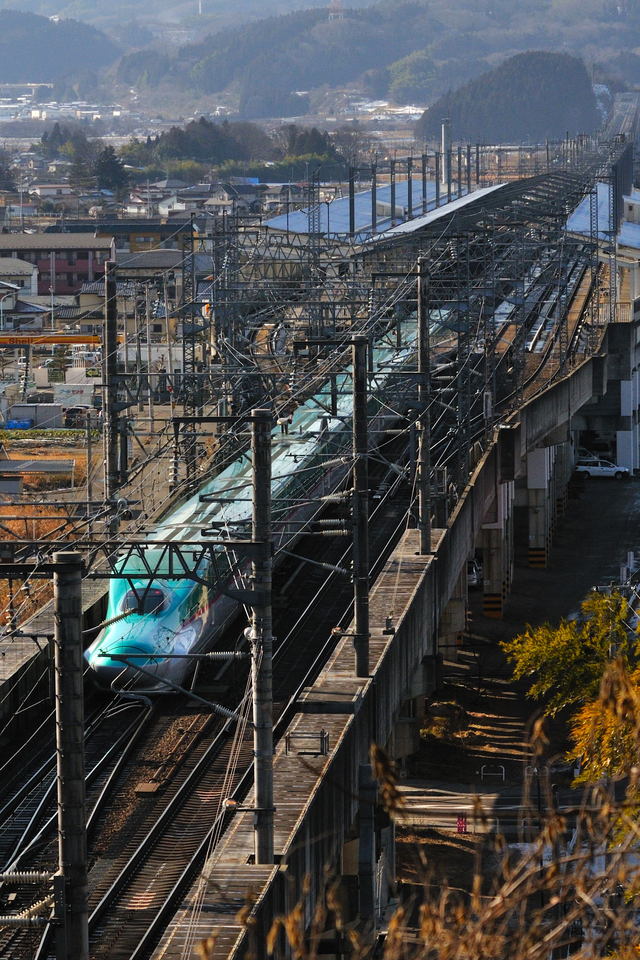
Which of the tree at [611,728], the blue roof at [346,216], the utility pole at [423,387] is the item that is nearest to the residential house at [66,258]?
the blue roof at [346,216]

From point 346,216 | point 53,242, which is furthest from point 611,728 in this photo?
point 53,242

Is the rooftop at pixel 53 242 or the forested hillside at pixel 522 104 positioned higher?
the forested hillside at pixel 522 104

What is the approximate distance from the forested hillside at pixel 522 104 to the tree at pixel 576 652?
14969cm

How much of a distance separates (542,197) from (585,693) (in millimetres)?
33647

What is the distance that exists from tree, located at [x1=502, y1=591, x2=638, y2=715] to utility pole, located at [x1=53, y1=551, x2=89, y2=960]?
37.6ft

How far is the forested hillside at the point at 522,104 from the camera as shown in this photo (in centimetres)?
17100

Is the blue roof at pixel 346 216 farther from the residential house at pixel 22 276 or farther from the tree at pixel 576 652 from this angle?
the tree at pixel 576 652

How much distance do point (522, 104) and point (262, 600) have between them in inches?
6647

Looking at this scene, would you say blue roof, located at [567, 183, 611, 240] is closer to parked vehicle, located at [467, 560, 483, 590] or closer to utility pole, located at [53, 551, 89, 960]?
parked vehicle, located at [467, 560, 483, 590]

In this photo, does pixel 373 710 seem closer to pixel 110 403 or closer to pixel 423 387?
pixel 423 387

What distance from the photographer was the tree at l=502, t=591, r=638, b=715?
780 inches

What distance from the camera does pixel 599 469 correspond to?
4184 cm

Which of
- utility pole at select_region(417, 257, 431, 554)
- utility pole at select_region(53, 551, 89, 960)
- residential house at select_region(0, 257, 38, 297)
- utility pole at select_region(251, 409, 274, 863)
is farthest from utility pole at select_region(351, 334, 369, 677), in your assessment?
residential house at select_region(0, 257, 38, 297)

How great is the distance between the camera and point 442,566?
20.4 meters
